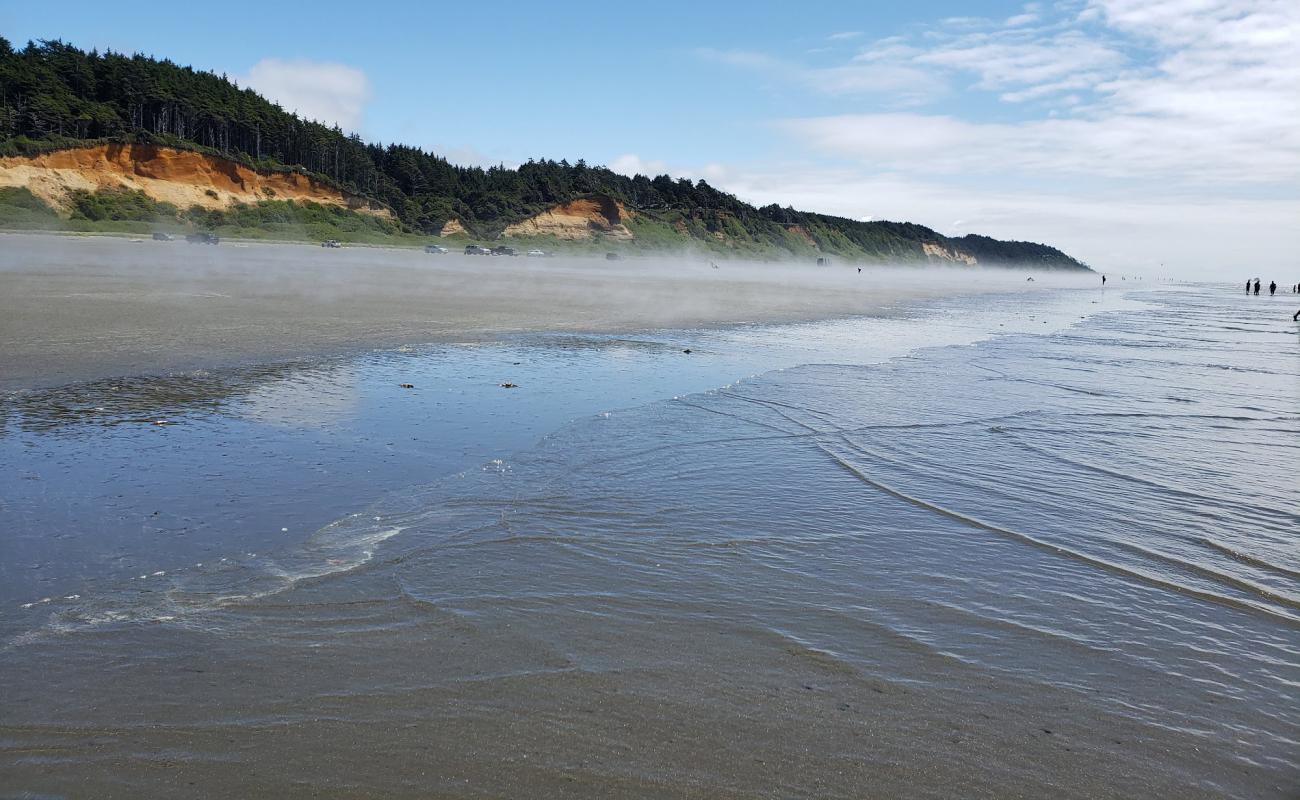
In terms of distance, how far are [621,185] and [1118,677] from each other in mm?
159549

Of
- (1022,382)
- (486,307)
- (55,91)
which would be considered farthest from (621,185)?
(1022,382)

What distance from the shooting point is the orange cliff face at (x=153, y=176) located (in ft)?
206

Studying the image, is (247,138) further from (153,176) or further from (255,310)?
(255,310)

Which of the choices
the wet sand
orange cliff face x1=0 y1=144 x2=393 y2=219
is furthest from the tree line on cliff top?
the wet sand

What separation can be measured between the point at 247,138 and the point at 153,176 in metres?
27.9

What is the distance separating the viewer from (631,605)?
477 centimetres

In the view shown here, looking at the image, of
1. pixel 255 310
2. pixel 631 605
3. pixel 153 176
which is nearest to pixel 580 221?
pixel 153 176

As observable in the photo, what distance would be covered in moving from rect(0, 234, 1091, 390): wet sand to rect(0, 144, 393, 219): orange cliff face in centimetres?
2837

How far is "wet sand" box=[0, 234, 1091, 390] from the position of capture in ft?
42.9

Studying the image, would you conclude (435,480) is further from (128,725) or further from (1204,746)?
(1204,746)

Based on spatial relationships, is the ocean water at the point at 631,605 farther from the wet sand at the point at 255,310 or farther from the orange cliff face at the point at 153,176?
the orange cliff face at the point at 153,176

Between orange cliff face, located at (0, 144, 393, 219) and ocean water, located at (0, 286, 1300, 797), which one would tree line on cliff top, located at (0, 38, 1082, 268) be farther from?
ocean water, located at (0, 286, 1300, 797)

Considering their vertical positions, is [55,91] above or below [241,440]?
above

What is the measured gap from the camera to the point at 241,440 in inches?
317
